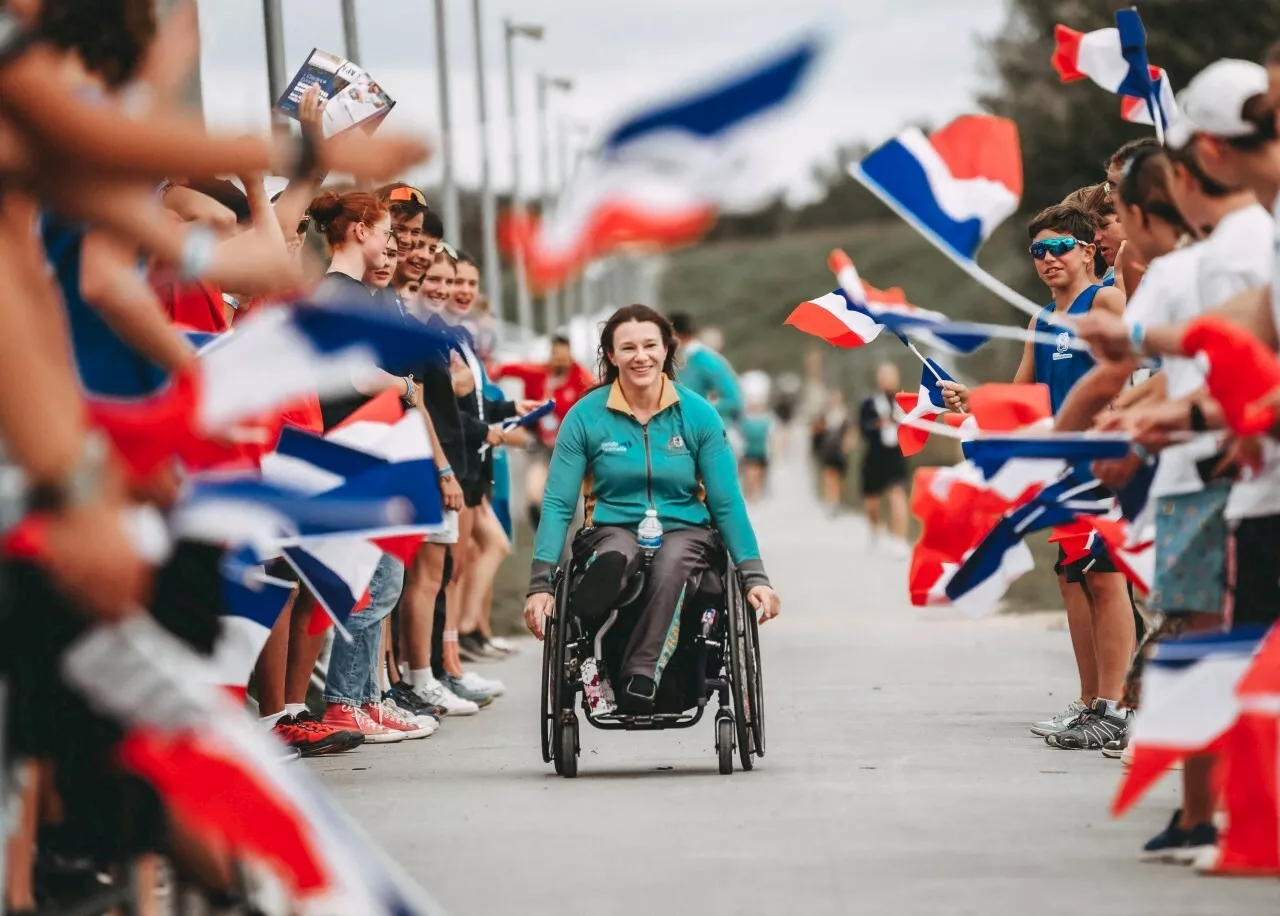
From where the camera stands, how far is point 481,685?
1126 cm

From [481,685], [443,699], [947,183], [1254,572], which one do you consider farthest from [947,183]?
[481,685]

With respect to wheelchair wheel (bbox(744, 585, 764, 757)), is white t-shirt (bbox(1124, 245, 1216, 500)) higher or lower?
higher

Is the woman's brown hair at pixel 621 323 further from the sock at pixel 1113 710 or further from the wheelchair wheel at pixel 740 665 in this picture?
the sock at pixel 1113 710

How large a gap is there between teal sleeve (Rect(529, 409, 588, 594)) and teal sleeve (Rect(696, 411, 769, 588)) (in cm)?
45

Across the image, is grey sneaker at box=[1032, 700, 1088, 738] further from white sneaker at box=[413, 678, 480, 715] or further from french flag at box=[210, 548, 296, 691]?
french flag at box=[210, 548, 296, 691]

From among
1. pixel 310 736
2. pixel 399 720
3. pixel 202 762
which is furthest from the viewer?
pixel 399 720

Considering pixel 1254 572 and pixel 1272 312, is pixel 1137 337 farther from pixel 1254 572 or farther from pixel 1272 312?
pixel 1254 572

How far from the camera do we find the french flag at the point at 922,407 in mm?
9391

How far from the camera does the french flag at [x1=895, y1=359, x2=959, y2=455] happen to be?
→ 939 centimetres

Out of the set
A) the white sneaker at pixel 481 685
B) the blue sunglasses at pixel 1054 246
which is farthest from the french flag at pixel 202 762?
the white sneaker at pixel 481 685

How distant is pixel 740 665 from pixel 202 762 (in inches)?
→ 162

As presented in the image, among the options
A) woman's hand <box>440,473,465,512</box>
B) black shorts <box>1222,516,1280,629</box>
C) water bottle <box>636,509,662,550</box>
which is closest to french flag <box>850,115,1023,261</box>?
black shorts <box>1222,516,1280,629</box>

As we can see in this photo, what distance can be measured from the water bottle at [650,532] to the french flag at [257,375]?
12.6 feet

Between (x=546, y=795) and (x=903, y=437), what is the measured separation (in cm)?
240
